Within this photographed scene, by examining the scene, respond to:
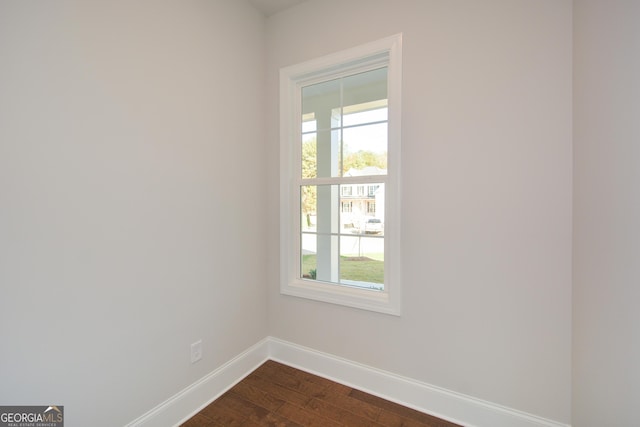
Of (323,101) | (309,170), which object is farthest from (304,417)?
(323,101)

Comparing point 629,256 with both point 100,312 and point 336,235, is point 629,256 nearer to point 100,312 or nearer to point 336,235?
point 336,235

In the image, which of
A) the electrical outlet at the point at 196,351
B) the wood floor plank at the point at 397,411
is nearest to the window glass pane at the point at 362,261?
the wood floor plank at the point at 397,411

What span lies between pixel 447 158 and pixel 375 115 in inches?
23.7

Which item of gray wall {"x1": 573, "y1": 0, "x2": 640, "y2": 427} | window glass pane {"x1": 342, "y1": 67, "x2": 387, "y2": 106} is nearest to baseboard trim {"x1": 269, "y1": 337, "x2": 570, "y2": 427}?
gray wall {"x1": 573, "y1": 0, "x2": 640, "y2": 427}

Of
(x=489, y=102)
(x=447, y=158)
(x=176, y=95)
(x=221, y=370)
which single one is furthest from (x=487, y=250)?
(x=176, y=95)

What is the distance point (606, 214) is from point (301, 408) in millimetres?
1898

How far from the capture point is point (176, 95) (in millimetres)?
1610

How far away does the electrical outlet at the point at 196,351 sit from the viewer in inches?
68.0

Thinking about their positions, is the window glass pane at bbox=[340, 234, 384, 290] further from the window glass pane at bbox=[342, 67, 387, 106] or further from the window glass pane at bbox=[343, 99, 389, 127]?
the window glass pane at bbox=[342, 67, 387, 106]

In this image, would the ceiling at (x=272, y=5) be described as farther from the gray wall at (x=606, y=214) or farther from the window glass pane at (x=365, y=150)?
the gray wall at (x=606, y=214)

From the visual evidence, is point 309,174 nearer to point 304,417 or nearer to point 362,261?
point 362,261

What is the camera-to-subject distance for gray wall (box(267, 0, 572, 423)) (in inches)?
54.9

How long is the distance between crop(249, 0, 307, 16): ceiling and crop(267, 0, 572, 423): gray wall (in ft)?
1.41

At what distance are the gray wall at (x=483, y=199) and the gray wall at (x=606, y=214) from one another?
9 centimetres
